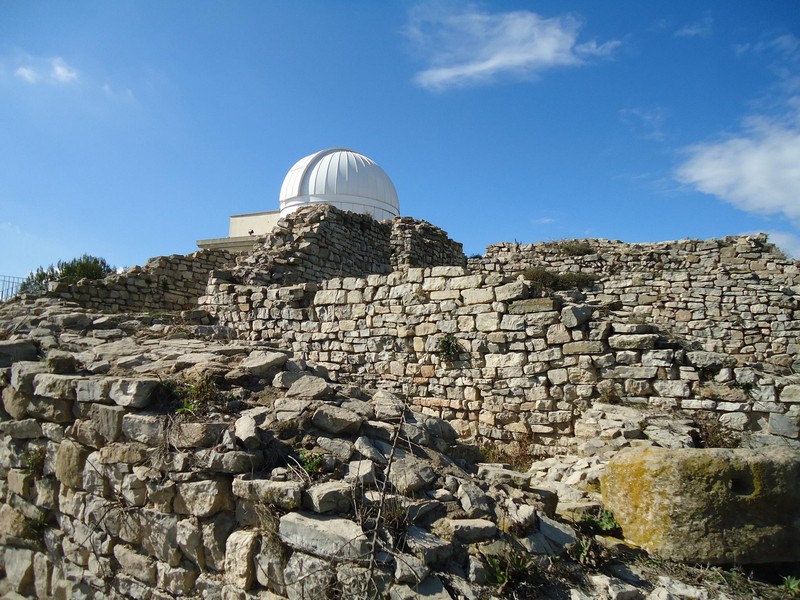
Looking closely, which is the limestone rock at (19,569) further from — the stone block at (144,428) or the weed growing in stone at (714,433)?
the weed growing in stone at (714,433)

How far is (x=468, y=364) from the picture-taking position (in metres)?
7.99

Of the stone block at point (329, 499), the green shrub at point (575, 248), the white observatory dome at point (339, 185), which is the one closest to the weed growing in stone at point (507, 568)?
the stone block at point (329, 499)

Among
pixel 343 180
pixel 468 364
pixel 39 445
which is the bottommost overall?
pixel 39 445

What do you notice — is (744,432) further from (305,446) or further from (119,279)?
(119,279)

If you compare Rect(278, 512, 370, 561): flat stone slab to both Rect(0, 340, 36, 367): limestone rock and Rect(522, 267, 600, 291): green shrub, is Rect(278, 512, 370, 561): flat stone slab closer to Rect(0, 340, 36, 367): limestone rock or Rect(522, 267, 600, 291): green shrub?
Rect(0, 340, 36, 367): limestone rock


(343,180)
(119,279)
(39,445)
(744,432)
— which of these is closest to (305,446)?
(39,445)

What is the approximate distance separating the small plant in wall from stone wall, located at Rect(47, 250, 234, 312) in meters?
9.53

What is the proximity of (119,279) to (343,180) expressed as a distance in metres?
10.1

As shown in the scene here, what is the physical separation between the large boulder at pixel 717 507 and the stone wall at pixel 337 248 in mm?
9051

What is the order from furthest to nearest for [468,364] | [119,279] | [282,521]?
[119,279]
[468,364]
[282,521]

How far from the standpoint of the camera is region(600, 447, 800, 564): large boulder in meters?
4.14

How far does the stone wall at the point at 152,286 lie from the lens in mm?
13244

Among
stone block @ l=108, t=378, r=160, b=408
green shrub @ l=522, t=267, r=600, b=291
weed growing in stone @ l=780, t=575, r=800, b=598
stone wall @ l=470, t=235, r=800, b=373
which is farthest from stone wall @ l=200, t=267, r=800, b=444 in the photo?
green shrub @ l=522, t=267, r=600, b=291

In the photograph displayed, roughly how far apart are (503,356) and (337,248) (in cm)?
721
